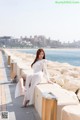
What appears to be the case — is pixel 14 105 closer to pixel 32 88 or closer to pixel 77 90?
pixel 32 88

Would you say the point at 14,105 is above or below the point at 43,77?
below

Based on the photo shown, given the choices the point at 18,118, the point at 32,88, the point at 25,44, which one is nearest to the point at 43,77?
the point at 32,88

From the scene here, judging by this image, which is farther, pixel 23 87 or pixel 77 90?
pixel 77 90

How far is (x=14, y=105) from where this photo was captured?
7.50m

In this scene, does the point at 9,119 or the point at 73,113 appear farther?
the point at 9,119

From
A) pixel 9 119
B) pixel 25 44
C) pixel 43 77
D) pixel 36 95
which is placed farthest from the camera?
pixel 25 44

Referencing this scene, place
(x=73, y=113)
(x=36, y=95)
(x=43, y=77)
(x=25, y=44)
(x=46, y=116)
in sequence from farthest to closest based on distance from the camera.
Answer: (x=25, y=44), (x=43, y=77), (x=36, y=95), (x=46, y=116), (x=73, y=113)

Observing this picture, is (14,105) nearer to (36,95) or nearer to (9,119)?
(36,95)

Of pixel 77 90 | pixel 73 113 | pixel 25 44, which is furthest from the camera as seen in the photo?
pixel 25 44

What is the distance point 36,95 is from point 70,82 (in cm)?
373

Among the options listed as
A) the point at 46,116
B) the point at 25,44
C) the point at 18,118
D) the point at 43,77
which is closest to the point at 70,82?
the point at 43,77

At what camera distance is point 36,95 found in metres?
7.14

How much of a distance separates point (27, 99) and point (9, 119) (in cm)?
137

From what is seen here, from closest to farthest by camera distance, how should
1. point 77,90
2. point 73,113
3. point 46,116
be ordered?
point 73,113 → point 46,116 → point 77,90
